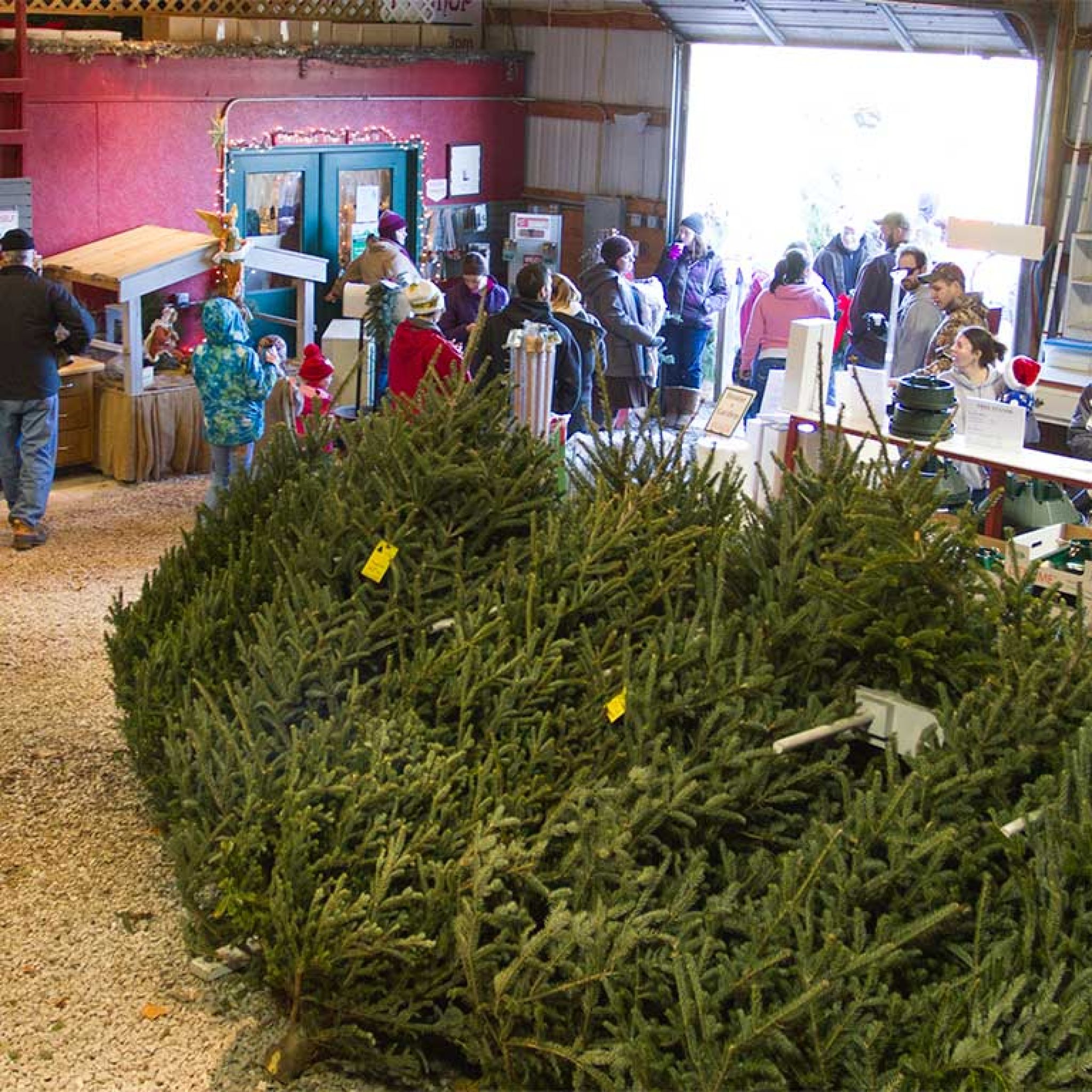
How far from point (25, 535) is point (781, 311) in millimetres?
4971

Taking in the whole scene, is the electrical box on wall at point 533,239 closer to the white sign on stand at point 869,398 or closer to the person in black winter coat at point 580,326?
the person in black winter coat at point 580,326

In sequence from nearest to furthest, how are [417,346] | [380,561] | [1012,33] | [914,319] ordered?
[380,561] → [417,346] → [914,319] → [1012,33]

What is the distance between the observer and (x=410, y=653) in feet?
16.1

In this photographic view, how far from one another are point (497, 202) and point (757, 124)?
262 centimetres

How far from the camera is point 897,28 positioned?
453 inches

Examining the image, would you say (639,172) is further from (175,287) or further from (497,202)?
(175,287)

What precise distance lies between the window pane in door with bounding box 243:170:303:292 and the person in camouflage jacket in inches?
215

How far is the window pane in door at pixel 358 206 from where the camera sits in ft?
43.3

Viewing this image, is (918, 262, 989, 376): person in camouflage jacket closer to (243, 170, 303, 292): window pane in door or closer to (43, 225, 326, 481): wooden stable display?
(43, 225, 326, 481): wooden stable display

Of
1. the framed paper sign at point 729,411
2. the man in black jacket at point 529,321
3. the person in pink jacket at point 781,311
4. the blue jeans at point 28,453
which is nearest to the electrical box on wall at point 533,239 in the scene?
the person in pink jacket at point 781,311

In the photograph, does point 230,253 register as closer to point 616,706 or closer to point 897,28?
point 897,28

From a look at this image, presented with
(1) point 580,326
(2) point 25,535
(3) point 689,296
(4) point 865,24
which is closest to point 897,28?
(4) point 865,24

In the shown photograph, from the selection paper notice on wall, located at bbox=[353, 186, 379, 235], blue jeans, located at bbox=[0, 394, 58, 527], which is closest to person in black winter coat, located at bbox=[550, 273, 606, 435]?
blue jeans, located at bbox=[0, 394, 58, 527]

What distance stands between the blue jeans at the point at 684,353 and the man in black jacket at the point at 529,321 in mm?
2904
